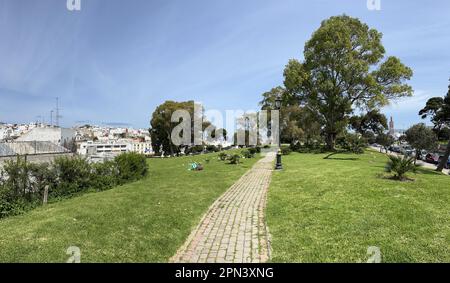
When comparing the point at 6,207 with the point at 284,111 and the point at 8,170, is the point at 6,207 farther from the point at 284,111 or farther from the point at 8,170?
the point at 284,111

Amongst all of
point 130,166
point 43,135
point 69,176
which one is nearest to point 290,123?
point 43,135

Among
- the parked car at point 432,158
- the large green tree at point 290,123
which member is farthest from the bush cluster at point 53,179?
the parked car at point 432,158

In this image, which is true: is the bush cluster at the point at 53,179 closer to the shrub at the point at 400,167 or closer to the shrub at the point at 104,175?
the shrub at the point at 104,175

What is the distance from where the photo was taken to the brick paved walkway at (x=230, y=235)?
16.1ft

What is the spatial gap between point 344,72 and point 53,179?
2851cm

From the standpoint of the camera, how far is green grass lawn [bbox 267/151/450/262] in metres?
4.68

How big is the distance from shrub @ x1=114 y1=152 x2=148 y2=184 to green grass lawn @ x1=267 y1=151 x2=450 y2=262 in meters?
7.05

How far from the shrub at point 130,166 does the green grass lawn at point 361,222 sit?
7053 mm

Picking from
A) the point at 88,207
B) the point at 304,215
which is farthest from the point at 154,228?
the point at 304,215

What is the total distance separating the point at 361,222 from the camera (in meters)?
6.04

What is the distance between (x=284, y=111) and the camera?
5262 centimetres

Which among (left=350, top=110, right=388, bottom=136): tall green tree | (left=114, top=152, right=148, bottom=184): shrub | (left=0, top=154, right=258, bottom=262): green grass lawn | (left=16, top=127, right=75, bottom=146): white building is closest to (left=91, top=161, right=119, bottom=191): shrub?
(left=114, top=152, right=148, bottom=184): shrub

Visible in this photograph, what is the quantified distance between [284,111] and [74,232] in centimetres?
4947

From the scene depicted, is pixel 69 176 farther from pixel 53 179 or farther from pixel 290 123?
pixel 290 123
